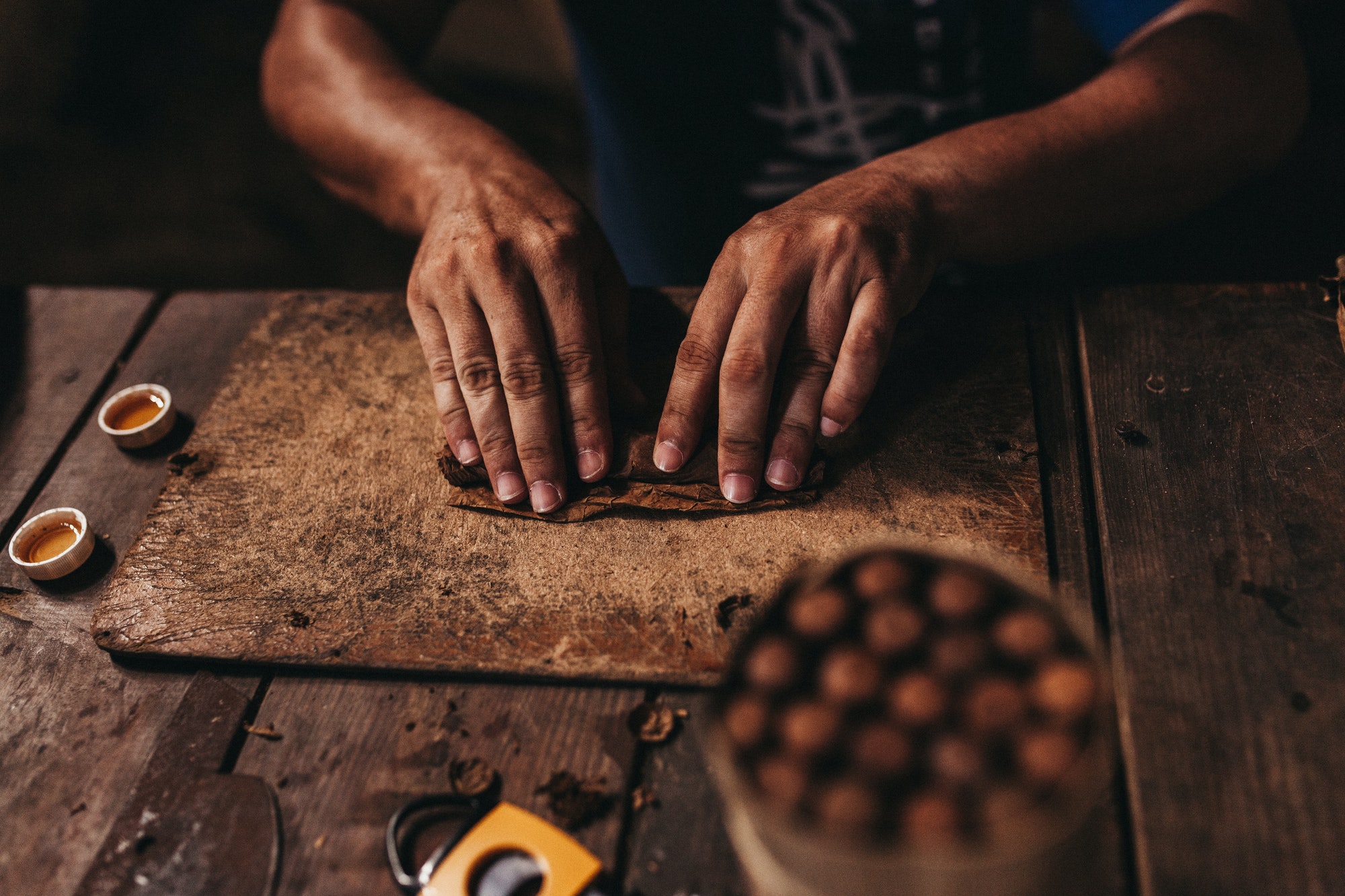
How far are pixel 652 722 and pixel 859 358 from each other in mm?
584

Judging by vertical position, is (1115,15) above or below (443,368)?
above

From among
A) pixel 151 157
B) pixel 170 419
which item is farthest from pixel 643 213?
pixel 151 157

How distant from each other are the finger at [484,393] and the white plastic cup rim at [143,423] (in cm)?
52

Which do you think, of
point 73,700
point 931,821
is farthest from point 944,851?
point 73,700

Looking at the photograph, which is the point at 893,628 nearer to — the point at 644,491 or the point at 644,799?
the point at 644,799

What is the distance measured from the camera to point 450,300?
1263mm

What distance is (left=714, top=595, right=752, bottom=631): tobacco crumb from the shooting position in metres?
1.00

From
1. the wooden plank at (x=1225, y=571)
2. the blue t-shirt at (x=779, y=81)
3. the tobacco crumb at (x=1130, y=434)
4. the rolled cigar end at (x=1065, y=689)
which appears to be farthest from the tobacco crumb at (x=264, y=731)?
the blue t-shirt at (x=779, y=81)

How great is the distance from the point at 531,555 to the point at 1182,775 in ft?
2.63

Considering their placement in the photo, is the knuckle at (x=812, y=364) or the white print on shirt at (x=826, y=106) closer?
the knuckle at (x=812, y=364)

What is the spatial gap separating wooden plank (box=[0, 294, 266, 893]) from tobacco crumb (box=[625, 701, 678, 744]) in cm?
51

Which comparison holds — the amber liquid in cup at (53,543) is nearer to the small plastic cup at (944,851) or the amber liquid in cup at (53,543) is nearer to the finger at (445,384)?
the finger at (445,384)

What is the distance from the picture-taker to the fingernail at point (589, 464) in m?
1.17

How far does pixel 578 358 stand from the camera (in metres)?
1.20
